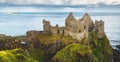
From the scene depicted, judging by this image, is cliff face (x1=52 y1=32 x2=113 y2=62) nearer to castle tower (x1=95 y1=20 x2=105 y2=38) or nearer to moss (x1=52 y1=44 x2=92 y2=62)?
moss (x1=52 y1=44 x2=92 y2=62)

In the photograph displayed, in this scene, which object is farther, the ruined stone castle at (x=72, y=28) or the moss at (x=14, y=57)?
the ruined stone castle at (x=72, y=28)

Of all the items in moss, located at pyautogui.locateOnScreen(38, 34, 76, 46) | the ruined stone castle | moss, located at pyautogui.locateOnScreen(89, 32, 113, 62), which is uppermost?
the ruined stone castle

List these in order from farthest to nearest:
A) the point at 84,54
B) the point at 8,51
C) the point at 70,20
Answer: the point at 70,20
the point at 84,54
the point at 8,51

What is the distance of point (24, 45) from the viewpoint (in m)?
163

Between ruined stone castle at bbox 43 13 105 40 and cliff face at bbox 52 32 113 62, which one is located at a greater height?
ruined stone castle at bbox 43 13 105 40

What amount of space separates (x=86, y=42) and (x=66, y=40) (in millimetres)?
9217

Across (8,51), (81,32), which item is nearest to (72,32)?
(81,32)

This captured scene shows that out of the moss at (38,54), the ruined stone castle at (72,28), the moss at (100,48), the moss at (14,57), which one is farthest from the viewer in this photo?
the moss at (100,48)

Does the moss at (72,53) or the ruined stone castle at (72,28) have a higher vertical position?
the ruined stone castle at (72,28)

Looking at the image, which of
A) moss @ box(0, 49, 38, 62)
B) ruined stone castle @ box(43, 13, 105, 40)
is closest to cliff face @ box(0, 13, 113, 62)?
ruined stone castle @ box(43, 13, 105, 40)

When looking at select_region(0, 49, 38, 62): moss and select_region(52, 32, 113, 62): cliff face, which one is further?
select_region(52, 32, 113, 62): cliff face

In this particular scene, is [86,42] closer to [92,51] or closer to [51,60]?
[92,51]

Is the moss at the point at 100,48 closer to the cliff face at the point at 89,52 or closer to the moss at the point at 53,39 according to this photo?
the cliff face at the point at 89,52

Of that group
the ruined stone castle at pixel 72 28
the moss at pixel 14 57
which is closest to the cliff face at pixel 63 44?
the ruined stone castle at pixel 72 28
